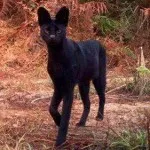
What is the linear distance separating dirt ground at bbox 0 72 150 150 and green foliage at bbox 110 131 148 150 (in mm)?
107

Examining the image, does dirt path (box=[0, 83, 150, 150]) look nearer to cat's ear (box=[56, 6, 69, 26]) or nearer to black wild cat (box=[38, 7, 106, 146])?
black wild cat (box=[38, 7, 106, 146])

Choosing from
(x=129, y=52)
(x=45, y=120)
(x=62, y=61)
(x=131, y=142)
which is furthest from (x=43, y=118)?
(x=129, y=52)

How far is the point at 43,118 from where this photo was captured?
6684mm

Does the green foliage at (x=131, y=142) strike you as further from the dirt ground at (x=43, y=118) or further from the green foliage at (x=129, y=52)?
the green foliage at (x=129, y=52)

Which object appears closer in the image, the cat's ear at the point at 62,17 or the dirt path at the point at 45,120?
the cat's ear at the point at 62,17

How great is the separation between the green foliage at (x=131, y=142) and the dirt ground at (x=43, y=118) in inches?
4.2

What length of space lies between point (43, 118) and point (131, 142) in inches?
73.0

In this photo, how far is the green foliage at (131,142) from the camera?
500 centimetres

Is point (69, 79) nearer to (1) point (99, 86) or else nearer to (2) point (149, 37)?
(1) point (99, 86)

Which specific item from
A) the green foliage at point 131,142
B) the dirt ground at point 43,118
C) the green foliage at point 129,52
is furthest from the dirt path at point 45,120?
the green foliage at point 129,52

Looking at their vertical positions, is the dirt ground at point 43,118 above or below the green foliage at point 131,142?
below

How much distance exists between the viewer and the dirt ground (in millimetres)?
5477

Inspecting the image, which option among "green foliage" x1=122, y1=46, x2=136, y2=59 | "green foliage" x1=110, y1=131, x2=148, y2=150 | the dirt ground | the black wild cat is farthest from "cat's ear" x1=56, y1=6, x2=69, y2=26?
"green foliage" x1=122, y1=46, x2=136, y2=59

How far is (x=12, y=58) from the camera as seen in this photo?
11.0m
